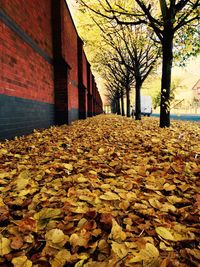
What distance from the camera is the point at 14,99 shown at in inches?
197

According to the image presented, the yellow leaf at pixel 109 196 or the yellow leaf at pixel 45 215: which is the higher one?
the yellow leaf at pixel 109 196

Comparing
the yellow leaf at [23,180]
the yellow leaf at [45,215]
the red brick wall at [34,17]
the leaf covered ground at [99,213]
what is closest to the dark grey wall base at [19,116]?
the leaf covered ground at [99,213]

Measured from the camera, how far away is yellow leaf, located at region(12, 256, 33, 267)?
1249 mm

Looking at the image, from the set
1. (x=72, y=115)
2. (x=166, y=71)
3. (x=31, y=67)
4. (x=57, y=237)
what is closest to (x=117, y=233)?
(x=57, y=237)

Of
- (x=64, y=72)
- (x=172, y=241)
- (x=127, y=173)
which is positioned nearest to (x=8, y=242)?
(x=172, y=241)

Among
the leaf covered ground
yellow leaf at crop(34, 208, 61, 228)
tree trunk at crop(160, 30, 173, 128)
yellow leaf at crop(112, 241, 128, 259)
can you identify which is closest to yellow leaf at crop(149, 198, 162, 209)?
the leaf covered ground

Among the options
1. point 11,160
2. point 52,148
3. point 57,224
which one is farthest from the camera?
point 52,148

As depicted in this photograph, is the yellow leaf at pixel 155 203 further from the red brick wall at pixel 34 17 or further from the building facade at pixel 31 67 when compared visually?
the red brick wall at pixel 34 17

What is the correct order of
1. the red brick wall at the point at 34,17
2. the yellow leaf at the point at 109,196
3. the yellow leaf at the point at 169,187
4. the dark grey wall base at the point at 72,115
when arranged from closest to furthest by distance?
1. the yellow leaf at the point at 109,196
2. the yellow leaf at the point at 169,187
3. the red brick wall at the point at 34,17
4. the dark grey wall base at the point at 72,115

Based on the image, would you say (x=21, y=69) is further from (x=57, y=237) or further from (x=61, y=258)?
(x=61, y=258)

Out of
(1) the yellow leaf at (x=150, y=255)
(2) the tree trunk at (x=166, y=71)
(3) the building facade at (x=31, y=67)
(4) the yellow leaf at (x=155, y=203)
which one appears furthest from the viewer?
(2) the tree trunk at (x=166, y=71)

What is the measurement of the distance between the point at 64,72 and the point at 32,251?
825 centimetres

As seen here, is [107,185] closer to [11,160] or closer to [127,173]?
[127,173]

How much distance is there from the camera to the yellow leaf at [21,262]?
1249mm
